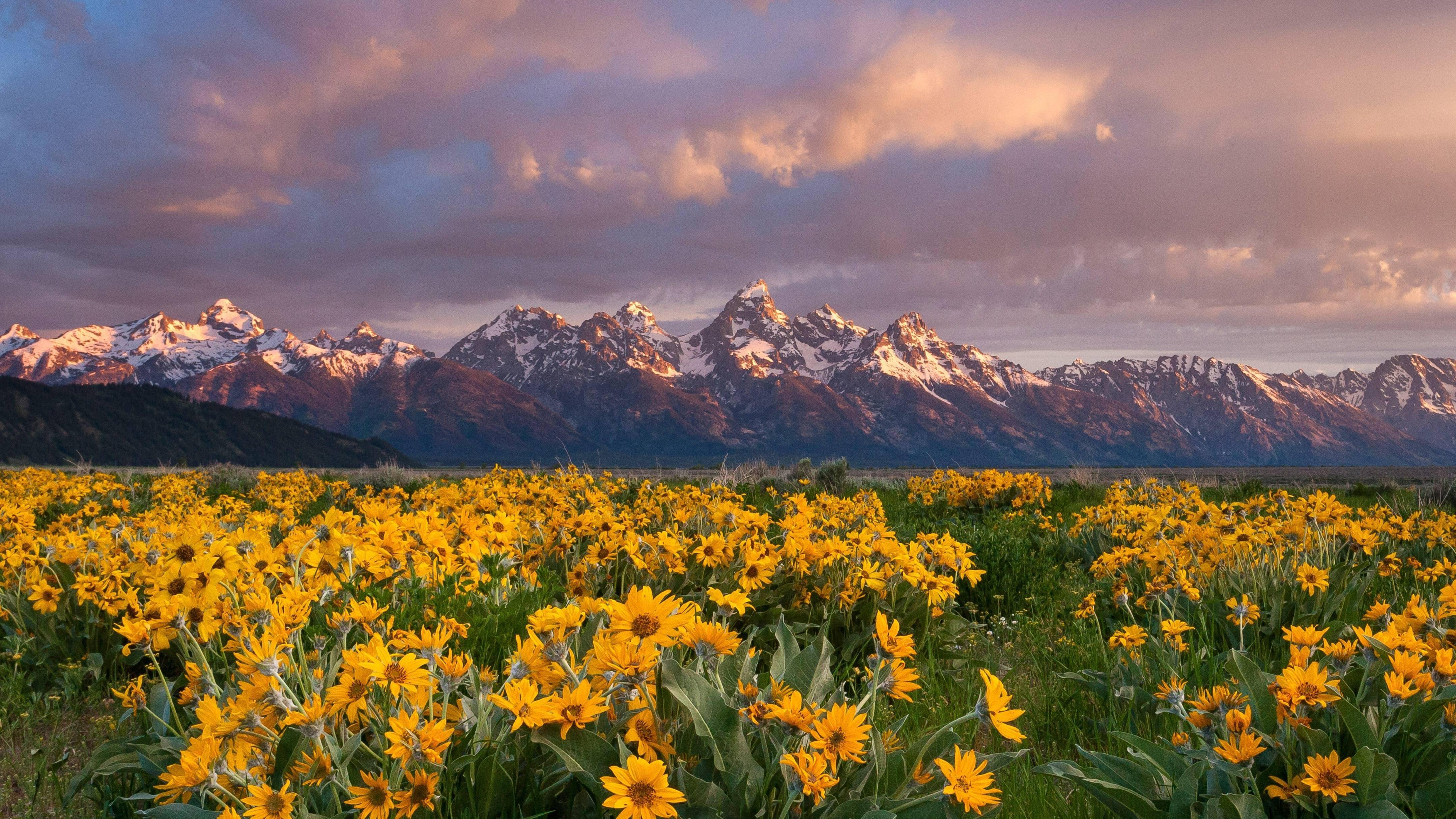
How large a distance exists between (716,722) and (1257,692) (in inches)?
73.1

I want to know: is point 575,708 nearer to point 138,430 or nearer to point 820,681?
point 820,681

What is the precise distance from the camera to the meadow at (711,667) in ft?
6.63

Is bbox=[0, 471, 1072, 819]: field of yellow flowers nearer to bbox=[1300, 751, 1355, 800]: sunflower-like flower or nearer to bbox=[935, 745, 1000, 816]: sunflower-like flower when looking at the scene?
bbox=[935, 745, 1000, 816]: sunflower-like flower

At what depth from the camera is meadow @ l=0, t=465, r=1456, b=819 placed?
6.63ft

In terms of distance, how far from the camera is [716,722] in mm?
2191

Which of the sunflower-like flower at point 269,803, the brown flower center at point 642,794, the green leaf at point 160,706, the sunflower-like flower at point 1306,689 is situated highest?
the sunflower-like flower at point 1306,689

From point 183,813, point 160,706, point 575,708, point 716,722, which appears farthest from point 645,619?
point 160,706

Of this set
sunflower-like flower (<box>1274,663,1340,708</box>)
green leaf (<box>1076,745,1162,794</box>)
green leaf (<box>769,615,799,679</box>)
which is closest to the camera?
sunflower-like flower (<box>1274,663,1340,708</box>)

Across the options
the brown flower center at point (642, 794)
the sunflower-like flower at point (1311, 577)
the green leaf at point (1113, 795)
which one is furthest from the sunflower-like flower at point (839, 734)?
the sunflower-like flower at point (1311, 577)

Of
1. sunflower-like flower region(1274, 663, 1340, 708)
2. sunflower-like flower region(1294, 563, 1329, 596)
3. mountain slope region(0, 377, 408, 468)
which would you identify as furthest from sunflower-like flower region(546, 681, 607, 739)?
mountain slope region(0, 377, 408, 468)

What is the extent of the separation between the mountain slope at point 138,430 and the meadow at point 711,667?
8672 centimetres

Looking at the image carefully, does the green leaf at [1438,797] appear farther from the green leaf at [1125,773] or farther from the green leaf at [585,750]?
the green leaf at [585,750]

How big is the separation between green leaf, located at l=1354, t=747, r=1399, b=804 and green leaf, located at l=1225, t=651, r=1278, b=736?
333mm

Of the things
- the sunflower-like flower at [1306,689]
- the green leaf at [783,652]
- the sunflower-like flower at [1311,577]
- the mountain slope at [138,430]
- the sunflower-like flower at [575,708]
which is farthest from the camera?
the mountain slope at [138,430]
